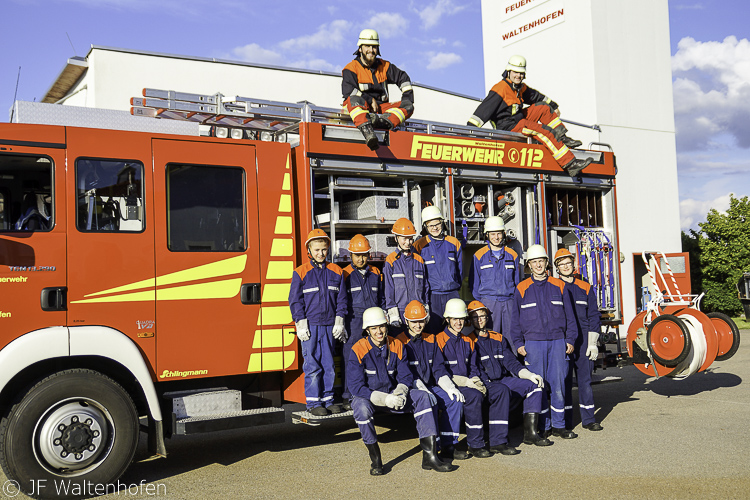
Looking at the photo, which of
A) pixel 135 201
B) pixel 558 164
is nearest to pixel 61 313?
pixel 135 201

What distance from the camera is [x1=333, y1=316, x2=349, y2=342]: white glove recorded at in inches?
242

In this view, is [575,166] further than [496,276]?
Yes

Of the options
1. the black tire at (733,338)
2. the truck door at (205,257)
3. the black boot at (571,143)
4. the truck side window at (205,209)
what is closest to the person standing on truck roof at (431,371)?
the truck door at (205,257)

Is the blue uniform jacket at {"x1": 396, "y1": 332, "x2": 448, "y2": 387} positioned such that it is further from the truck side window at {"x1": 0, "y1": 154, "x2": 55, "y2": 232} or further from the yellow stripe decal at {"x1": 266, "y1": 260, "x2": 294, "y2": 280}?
the truck side window at {"x1": 0, "y1": 154, "x2": 55, "y2": 232}

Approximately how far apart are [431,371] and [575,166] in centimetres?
341

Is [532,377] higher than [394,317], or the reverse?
[394,317]

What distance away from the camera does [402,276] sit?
6.68 metres

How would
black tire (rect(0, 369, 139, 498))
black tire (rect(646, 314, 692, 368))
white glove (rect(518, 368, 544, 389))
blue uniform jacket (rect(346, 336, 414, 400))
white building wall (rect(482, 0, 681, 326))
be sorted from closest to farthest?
black tire (rect(0, 369, 139, 498)) < blue uniform jacket (rect(346, 336, 414, 400)) < white glove (rect(518, 368, 544, 389)) < black tire (rect(646, 314, 692, 368)) < white building wall (rect(482, 0, 681, 326))

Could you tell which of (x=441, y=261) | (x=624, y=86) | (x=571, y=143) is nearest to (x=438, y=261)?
(x=441, y=261)

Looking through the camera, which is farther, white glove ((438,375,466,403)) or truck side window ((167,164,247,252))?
white glove ((438,375,466,403))

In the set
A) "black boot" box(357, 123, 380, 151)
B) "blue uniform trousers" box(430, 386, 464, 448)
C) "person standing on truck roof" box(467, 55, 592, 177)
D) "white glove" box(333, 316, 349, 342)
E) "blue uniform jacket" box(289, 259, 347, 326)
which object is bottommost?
"blue uniform trousers" box(430, 386, 464, 448)

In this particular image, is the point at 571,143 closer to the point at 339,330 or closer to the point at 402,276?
the point at 402,276

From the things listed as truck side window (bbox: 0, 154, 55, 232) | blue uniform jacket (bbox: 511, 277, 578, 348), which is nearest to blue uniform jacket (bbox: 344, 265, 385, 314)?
blue uniform jacket (bbox: 511, 277, 578, 348)

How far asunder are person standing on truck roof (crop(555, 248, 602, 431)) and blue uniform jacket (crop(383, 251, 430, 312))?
5.41 ft
